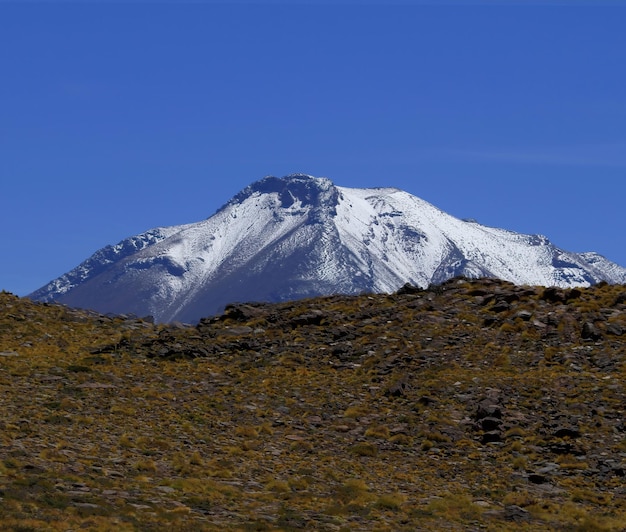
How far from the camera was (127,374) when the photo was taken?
151ft

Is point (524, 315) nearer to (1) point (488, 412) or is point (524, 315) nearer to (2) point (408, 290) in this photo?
(2) point (408, 290)

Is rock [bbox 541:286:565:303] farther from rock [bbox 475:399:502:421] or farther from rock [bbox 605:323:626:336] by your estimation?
rock [bbox 475:399:502:421]

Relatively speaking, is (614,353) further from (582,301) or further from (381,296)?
(381,296)

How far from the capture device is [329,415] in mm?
41969

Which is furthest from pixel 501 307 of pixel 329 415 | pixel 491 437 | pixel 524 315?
pixel 491 437

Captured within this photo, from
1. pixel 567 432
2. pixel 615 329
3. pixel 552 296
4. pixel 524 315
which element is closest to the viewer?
pixel 567 432

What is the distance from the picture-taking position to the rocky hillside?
29.6 meters

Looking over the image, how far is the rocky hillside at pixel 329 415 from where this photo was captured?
2964cm

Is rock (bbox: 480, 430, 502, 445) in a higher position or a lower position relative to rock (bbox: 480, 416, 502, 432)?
lower

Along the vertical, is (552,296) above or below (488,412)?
above

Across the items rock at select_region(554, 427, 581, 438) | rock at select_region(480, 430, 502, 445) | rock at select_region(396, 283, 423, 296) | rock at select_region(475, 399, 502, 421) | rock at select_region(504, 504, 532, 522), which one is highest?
rock at select_region(396, 283, 423, 296)

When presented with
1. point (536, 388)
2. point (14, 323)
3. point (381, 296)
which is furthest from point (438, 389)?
point (14, 323)

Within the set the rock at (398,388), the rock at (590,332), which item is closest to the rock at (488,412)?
the rock at (398,388)

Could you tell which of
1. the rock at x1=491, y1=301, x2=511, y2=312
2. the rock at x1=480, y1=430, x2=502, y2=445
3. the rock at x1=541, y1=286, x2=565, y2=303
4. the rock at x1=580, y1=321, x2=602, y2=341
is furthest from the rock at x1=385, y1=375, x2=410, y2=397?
the rock at x1=541, y1=286, x2=565, y2=303
